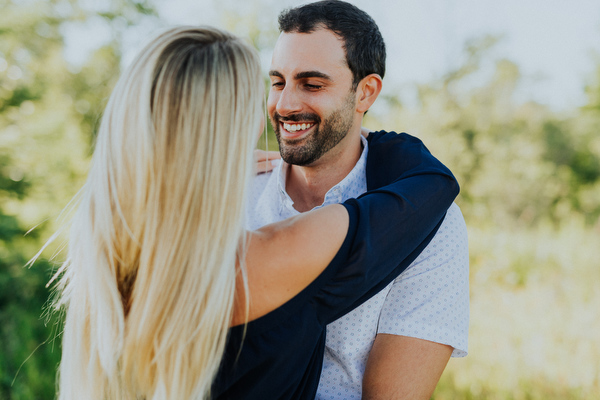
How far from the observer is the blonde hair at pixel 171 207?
47.9 inches

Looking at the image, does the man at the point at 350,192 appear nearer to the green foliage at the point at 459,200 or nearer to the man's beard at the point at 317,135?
the man's beard at the point at 317,135

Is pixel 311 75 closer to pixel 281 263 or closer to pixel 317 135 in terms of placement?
pixel 317 135

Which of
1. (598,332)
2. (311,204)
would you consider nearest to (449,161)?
(598,332)

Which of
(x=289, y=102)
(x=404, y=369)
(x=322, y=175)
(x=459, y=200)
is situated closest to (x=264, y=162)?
(x=322, y=175)

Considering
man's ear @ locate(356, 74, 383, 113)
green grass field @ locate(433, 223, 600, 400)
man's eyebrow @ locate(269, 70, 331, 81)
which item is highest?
man's eyebrow @ locate(269, 70, 331, 81)

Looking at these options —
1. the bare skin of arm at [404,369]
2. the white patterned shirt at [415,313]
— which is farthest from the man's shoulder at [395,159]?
the bare skin of arm at [404,369]

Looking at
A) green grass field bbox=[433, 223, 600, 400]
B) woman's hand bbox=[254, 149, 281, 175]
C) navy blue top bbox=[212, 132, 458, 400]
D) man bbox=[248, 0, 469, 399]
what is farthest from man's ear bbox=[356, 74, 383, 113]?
green grass field bbox=[433, 223, 600, 400]

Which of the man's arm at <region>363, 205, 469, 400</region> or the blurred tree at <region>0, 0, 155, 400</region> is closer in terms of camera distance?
the man's arm at <region>363, 205, 469, 400</region>

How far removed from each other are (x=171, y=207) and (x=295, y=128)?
3.56 ft

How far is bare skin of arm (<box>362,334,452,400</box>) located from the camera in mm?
1712

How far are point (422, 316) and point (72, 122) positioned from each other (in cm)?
1276

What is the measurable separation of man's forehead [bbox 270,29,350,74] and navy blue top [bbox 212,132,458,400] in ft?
2.61

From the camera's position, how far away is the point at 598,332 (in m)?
4.74

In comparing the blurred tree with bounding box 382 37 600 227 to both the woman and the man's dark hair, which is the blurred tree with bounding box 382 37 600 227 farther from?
the woman
